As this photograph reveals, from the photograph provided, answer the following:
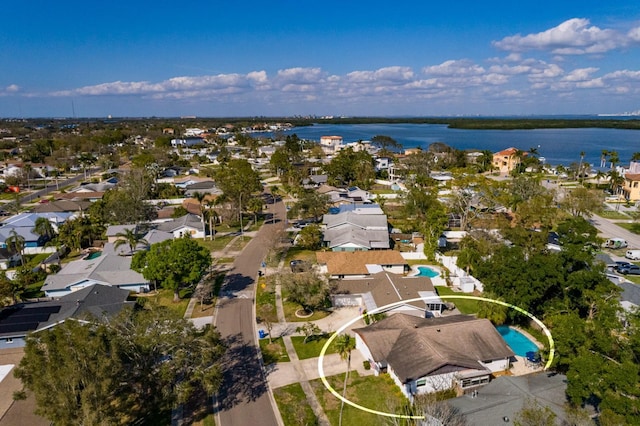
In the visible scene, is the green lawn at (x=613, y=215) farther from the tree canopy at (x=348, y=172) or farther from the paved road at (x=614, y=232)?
the tree canopy at (x=348, y=172)

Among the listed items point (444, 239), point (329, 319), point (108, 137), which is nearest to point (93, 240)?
point (329, 319)

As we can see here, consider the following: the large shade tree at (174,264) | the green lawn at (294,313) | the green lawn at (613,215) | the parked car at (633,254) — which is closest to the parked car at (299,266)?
the green lawn at (294,313)

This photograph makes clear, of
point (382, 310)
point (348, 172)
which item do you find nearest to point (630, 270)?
point (382, 310)

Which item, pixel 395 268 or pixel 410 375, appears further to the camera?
pixel 395 268

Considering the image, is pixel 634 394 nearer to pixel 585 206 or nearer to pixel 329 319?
pixel 329 319

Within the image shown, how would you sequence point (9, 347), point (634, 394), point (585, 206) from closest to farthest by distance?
point (634, 394) → point (9, 347) → point (585, 206)

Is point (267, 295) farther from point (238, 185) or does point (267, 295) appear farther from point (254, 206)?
point (238, 185)

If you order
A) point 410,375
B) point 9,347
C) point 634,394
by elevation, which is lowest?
point 9,347

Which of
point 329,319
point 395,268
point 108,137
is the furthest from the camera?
point 108,137
